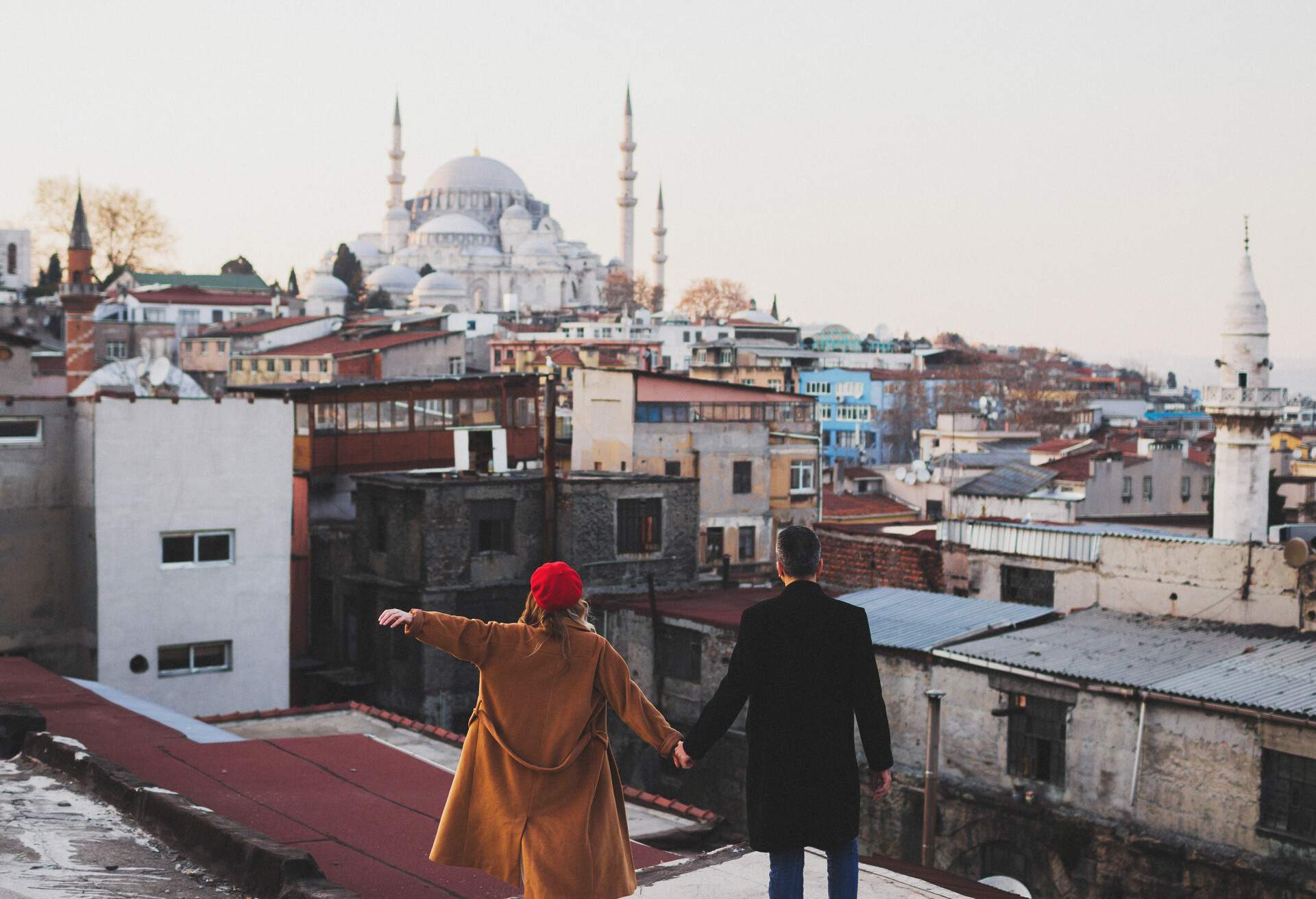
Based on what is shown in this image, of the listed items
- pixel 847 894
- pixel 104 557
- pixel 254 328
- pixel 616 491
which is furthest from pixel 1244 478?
pixel 254 328

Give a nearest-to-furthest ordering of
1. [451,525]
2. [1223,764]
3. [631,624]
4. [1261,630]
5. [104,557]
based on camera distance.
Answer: [1223,764], [1261,630], [104,557], [631,624], [451,525]

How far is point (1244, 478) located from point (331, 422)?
631 inches

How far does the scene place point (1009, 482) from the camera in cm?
3033

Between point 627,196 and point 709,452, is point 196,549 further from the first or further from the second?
point 627,196

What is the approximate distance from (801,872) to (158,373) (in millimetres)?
31631

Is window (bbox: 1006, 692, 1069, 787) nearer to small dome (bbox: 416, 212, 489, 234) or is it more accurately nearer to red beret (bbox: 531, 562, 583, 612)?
red beret (bbox: 531, 562, 583, 612)

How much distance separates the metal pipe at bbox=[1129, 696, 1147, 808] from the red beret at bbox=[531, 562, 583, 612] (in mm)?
8736

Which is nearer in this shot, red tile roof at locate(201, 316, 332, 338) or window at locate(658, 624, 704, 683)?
window at locate(658, 624, 704, 683)

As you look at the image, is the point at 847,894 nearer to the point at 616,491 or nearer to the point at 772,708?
the point at 772,708

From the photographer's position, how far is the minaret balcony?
2664 centimetres

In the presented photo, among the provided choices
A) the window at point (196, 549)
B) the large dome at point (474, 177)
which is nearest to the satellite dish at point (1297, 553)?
the window at point (196, 549)

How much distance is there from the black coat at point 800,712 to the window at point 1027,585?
12.3 m

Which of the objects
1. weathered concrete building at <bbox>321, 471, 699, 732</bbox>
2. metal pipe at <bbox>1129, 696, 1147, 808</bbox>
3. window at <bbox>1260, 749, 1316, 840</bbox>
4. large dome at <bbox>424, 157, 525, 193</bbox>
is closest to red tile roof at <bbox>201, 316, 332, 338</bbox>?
weathered concrete building at <bbox>321, 471, 699, 732</bbox>

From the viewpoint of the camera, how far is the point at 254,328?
52.3m
